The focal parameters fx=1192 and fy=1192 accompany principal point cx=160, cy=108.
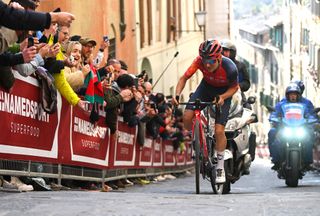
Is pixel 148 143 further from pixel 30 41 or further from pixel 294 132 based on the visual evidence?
pixel 30 41

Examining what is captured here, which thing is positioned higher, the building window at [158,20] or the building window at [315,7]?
the building window at [315,7]

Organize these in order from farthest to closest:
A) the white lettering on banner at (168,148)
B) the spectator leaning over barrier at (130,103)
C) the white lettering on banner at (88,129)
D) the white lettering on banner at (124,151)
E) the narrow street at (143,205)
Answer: the white lettering on banner at (168,148) < the white lettering on banner at (124,151) < the spectator leaning over barrier at (130,103) < the white lettering on banner at (88,129) < the narrow street at (143,205)

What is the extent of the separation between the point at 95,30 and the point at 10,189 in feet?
65.3

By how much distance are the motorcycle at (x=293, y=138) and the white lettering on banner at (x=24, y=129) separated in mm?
5837

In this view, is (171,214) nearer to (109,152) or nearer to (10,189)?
(10,189)

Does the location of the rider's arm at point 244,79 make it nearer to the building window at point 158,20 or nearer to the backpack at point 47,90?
the backpack at point 47,90

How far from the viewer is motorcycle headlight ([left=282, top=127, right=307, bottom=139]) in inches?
734

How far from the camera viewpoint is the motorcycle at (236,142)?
15841mm

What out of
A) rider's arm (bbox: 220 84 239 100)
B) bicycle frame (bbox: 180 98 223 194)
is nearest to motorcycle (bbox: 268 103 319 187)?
bicycle frame (bbox: 180 98 223 194)

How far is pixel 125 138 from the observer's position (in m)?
21.0

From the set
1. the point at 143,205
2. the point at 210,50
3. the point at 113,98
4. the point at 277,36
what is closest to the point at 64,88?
the point at 210,50

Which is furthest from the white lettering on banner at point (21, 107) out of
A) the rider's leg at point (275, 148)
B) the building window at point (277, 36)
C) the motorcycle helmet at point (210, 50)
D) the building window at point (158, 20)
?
the building window at point (277, 36)

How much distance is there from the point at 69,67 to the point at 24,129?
241 centimetres

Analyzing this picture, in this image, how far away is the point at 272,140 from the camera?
19.5 m
